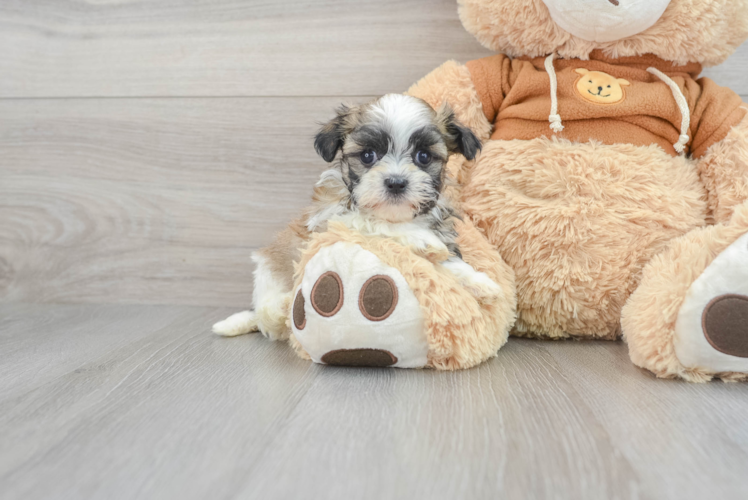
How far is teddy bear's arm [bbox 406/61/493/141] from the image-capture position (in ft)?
4.80

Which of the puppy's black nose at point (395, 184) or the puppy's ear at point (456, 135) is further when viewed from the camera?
the puppy's ear at point (456, 135)

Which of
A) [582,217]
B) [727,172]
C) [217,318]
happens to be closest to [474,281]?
→ [582,217]

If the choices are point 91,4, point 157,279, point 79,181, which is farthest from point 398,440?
point 91,4

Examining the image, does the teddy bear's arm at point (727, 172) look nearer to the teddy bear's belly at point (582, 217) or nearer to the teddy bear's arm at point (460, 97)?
the teddy bear's belly at point (582, 217)

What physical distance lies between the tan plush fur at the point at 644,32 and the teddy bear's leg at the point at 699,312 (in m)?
0.48

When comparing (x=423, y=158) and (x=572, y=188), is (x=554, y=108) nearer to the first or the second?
(x=572, y=188)

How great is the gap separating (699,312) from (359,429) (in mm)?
690

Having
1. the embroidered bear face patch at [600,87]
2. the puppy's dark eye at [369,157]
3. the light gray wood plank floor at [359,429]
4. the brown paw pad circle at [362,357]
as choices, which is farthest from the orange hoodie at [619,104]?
the brown paw pad circle at [362,357]

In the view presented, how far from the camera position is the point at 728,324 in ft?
3.37

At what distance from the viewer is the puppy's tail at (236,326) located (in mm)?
1529

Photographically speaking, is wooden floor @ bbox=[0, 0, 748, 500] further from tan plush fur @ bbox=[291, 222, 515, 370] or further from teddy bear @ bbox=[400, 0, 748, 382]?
teddy bear @ bbox=[400, 0, 748, 382]

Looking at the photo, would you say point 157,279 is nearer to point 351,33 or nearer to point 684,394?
point 351,33

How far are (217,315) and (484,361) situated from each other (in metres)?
0.95

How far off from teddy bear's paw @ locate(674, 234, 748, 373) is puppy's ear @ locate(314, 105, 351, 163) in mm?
804
